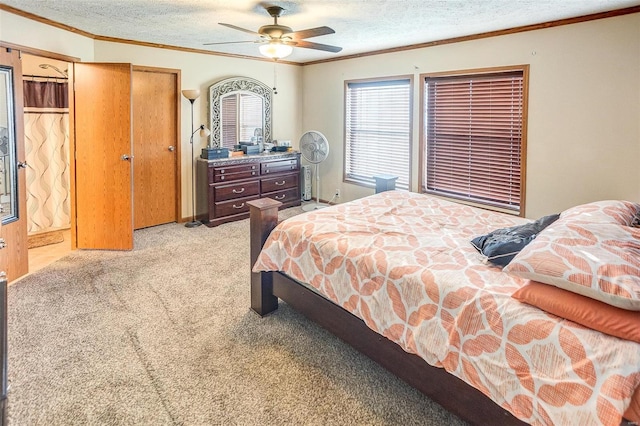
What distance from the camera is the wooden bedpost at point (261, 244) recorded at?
2773 millimetres

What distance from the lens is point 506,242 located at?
203 centimetres

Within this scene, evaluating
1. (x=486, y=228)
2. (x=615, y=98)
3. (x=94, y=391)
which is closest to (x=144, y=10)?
(x=94, y=391)

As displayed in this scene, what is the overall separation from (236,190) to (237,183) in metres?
0.09

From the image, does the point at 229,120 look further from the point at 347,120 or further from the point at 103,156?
the point at 103,156

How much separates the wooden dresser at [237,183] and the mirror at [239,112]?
472 millimetres

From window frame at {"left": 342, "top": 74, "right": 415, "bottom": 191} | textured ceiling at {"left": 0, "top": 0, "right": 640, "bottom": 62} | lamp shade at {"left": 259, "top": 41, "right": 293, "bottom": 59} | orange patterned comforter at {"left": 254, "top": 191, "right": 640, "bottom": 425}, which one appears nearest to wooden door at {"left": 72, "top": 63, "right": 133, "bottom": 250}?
textured ceiling at {"left": 0, "top": 0, "right": 640, "bottom": 62}

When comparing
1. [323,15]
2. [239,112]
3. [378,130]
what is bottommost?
[378,130]

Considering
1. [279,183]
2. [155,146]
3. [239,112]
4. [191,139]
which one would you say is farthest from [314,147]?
[155,146]

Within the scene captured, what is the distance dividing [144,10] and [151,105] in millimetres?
1799

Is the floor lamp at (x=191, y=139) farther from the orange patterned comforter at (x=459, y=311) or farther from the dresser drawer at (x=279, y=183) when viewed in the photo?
the orange patterned comforter at (x=459, y=311)

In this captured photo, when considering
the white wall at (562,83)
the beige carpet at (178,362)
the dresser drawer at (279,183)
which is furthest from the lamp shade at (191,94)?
the beige carpet at (178,362)

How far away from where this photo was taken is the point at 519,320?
4.99ft

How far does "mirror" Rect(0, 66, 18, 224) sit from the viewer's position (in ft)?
11.1

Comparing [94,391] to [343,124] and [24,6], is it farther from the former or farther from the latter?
[343,124]
